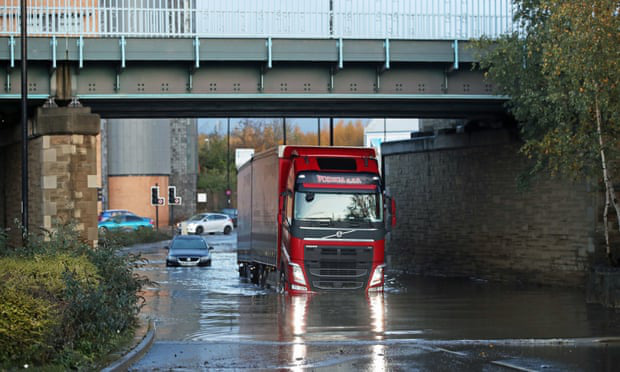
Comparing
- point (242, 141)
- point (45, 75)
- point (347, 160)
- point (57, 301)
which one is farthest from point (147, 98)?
point (242, 141)

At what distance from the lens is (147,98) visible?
26.9 meters

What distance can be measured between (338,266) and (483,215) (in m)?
11.1

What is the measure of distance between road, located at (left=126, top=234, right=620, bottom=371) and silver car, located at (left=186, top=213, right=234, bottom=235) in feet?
146

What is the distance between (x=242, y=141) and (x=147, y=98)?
94.3 metres

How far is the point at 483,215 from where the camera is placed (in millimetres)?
33094

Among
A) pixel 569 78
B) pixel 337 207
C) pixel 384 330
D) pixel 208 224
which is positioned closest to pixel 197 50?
pixel 337 207

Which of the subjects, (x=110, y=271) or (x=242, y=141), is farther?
(x=242, y=141)

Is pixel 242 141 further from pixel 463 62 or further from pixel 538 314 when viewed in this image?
pixel 538 314

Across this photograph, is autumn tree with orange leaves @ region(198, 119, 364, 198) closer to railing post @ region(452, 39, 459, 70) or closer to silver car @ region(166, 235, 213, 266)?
silver car @ region(166, 235, 213, 266)

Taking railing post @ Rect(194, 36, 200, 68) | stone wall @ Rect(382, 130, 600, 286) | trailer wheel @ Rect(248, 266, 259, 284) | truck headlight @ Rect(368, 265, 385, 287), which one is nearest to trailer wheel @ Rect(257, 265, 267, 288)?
trailer wheel @ Rect(248, 266, 259, 284)

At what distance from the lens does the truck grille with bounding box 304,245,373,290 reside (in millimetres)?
23219

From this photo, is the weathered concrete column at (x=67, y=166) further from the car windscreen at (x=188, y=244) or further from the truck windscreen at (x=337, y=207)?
the car windscreen at (x=188, y=244)

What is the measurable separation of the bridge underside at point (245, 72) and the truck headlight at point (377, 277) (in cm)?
573

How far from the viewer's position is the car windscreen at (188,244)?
40.5m
